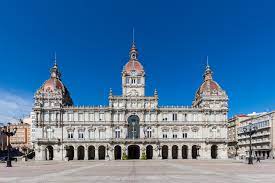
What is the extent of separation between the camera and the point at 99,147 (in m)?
113

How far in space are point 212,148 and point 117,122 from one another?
2729cm

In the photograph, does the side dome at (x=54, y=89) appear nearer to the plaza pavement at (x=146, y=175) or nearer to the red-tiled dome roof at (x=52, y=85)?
the red-tiled dome roof at (x=52, y=85)

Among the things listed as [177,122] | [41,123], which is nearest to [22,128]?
[41,123]

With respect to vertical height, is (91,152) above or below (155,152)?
below

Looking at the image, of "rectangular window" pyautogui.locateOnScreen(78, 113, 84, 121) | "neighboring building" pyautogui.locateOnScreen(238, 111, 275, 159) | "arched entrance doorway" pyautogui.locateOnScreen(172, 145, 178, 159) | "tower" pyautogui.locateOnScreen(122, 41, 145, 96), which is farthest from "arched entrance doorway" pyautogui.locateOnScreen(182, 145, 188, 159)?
"rectangular window" pyautogui.locateOnScreen(78, 113, 84, 121)

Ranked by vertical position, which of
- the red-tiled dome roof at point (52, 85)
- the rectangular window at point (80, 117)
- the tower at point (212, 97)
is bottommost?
the rectangular window at point (80, 117)

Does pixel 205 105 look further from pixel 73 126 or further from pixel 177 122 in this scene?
pixel 73 126

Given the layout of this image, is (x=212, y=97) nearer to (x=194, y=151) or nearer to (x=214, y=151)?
(x=214, y=151)

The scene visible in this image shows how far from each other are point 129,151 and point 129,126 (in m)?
7.55

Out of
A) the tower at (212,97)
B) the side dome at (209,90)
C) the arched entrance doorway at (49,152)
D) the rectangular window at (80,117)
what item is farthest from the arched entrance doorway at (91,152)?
the side dome at (209,90)


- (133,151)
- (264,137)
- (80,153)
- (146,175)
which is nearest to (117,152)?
(133,151)

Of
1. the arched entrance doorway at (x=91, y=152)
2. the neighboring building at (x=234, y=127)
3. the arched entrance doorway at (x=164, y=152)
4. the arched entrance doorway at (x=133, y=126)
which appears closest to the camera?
the arched entrance doorway at (x=133, y=126)

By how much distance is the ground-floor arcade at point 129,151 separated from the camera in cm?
10862

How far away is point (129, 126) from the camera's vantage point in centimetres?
11106
